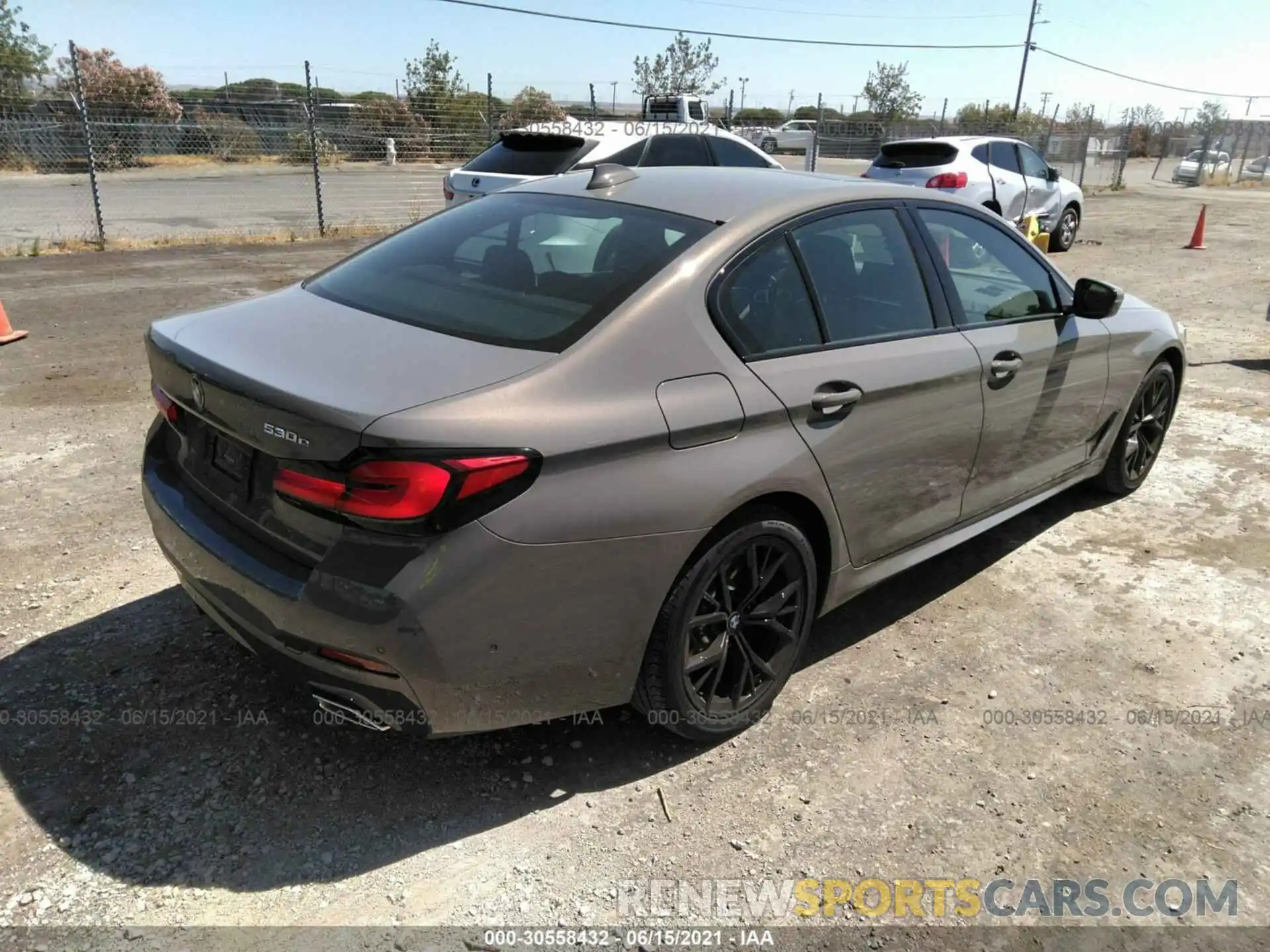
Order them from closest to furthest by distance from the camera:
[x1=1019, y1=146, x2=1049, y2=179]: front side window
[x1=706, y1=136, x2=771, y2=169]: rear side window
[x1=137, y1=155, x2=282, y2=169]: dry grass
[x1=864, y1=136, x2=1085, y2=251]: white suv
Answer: [x1=706, y1=136, x2=771, y2=169]: rear side window
[x1=864, y1=136, x2=1085, y2=251]: white suv
[x1=1019, y1=146, x2=1049, y2=179]: front side window
[x1=137, y1=155, x2=282, y2=169]: dry grass

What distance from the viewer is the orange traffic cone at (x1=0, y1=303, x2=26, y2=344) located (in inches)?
283

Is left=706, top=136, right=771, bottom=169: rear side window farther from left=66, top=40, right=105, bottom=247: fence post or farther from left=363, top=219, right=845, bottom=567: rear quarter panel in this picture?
left=363, top=219, right=845, bottom=567: rear quarter panel

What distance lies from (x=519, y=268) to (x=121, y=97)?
3612 centimetres

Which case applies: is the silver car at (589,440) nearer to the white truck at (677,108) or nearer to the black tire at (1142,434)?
the black tire at (1142,434)

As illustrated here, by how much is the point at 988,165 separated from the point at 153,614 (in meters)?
12.6

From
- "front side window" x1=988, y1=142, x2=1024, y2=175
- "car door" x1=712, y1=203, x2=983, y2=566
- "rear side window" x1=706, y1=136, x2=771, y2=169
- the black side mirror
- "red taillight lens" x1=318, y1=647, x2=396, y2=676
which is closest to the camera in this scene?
"red taillight lens" x1=318, y1=647, x2=396, y2=676

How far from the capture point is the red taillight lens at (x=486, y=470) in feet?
7.18

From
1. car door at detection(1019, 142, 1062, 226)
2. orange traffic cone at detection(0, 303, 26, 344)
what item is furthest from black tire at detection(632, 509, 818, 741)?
car door at detection(1019, 142, 1062, 226)

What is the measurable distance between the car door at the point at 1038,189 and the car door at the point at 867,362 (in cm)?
1166

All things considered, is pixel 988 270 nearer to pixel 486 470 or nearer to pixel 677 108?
pixel 486 470

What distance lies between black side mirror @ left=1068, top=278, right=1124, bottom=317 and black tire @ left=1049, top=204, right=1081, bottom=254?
Answer: 461 inches

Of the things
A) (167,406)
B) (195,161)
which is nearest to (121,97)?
(195,161)

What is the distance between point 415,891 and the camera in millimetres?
2383

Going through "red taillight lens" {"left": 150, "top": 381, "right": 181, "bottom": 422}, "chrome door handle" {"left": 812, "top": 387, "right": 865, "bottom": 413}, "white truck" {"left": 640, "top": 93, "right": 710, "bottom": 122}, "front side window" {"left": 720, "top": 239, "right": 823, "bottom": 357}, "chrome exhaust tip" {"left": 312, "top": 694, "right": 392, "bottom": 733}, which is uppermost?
"white truck" {"left": 640, "top": 93, "right": 710, "bottom": 122}
